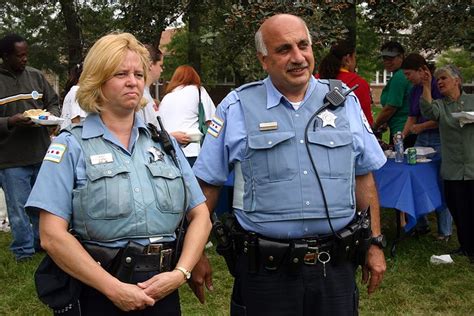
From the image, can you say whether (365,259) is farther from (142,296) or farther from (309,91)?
(142,296)

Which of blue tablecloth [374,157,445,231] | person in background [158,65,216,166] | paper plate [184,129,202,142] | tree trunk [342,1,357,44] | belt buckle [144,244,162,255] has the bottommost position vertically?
blue tablecloth [374,157,445,231]

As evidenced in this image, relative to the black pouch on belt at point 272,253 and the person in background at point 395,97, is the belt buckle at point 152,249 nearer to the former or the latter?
the black pouch on belt at point 272,253

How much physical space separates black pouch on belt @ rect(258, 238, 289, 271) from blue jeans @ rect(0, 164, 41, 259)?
Result: 3.50 meters

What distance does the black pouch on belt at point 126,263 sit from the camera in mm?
2375

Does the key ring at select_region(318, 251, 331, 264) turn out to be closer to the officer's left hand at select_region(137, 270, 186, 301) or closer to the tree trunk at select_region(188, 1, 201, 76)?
the officer's left hand at select_region(137, 270, 186, 301)

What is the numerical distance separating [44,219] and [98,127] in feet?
1.31

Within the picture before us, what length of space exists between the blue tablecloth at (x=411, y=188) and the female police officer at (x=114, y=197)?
11.5 feet

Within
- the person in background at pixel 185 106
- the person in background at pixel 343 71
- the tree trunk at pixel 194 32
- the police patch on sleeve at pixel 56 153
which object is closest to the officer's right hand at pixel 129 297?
the police patch on sleeve at pixel 56 153

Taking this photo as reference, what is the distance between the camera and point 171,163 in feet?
8.46

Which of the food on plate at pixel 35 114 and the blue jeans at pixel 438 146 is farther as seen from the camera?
the blue jeans at pixel 438 146

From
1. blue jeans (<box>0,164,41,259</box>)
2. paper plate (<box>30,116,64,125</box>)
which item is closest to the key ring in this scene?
paper plate (<box>30,116,64,125</box>)

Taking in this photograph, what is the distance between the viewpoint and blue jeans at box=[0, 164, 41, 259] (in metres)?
5.72

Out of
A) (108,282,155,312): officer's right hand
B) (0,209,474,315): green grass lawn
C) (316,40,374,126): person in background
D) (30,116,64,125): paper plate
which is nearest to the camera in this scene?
(108,282,155,312): officer's right hand

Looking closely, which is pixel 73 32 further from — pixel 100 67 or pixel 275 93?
pixel 100 67
